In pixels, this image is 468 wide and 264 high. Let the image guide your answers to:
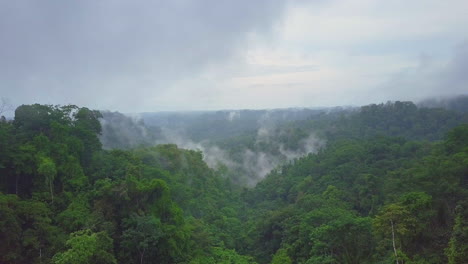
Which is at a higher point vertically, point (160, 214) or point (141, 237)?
point (160, 214)

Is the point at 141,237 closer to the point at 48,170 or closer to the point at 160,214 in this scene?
the point at 160,214

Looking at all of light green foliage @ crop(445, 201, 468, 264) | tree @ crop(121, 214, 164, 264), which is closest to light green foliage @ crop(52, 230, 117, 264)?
tree @ crop(121, 214, 164, 264)

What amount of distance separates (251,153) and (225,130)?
88100mm

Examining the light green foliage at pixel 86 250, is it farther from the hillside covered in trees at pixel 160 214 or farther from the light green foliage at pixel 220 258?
the light green foliage at pixel 220 258

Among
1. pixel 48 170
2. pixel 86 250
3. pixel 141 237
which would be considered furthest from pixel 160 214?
pixel 48 170

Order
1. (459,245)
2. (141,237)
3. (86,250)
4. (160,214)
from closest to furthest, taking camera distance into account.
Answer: (459,245) < (86,250) < (141,237) < (160,214)

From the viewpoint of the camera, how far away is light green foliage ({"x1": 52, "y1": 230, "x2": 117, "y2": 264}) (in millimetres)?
14055

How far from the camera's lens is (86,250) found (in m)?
14.4

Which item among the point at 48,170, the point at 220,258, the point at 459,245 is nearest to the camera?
the point at 459,245

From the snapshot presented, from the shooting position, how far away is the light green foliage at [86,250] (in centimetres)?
1405

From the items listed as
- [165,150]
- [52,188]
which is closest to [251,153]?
[165,150]

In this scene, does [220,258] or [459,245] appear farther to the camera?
[220,258]

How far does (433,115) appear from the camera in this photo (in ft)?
226

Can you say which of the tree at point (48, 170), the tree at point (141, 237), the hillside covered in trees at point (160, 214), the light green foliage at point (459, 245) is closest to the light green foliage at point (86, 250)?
the hillside covered in trees at point (160, 214)
